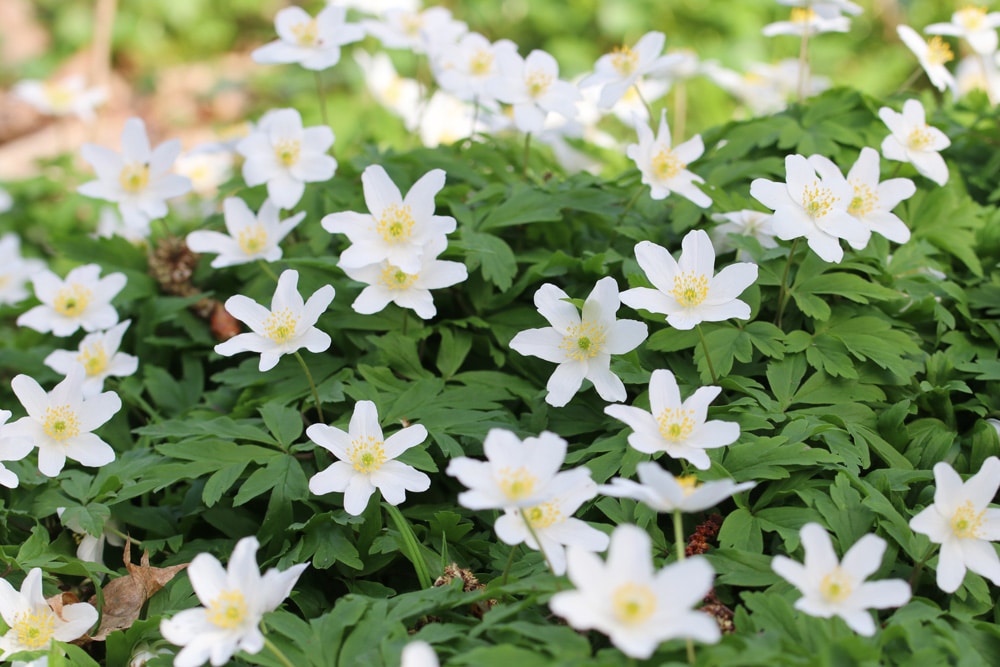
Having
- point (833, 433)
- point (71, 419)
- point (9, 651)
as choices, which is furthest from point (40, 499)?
point (833, 433)

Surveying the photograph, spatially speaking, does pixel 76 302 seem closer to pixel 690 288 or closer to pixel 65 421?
pixel 65 421

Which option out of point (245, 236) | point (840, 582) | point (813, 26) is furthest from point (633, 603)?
point (813, 26)

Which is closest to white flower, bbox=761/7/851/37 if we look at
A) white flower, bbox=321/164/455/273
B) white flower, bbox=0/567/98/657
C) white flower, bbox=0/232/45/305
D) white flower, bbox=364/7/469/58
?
white flower, bbox=364/7/469/58

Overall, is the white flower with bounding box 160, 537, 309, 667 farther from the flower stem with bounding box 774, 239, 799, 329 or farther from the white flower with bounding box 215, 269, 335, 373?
the flower stem with bounding box 774, 239, 799, 329

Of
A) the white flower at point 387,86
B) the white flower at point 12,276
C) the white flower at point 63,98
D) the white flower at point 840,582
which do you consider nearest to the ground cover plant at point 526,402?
the white flower at point 840,582

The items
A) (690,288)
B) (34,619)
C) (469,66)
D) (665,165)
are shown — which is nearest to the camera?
(34,619)

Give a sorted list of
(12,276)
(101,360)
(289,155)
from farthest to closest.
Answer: (12,276) < (289,155) < (101,360)
